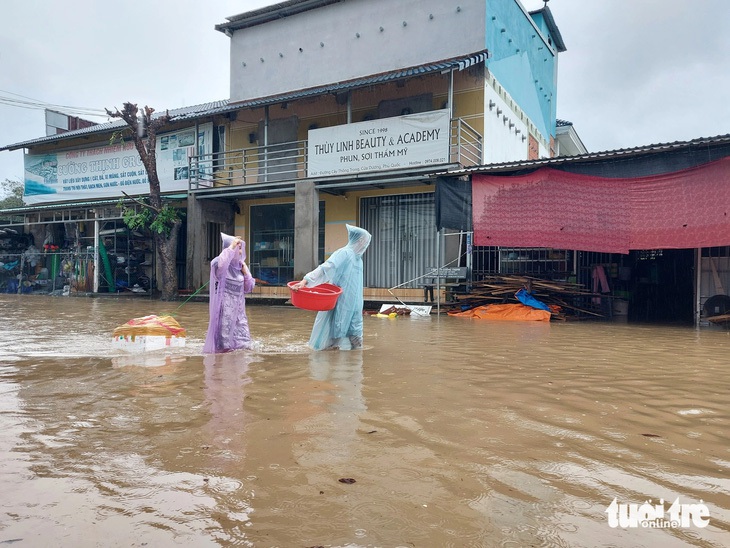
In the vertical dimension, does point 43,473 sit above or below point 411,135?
below

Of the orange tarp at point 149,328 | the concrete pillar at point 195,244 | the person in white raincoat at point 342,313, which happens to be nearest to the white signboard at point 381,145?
the concrete pillar at point 195,244

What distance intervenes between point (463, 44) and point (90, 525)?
13.7 metres

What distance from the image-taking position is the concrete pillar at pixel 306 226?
45.1 ft

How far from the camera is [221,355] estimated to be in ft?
18.3

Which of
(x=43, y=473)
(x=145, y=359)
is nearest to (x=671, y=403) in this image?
(x=43, y=473)

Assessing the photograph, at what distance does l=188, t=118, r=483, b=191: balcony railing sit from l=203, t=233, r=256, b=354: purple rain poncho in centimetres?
748

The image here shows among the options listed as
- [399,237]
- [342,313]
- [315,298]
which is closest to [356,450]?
[315,298]

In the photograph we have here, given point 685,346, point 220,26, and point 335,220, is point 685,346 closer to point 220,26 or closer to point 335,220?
point 335,220

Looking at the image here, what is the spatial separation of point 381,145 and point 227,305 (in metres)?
7.81

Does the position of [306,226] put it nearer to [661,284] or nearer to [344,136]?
[344,136]

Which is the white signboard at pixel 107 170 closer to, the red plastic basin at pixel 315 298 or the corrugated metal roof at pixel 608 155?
the corrugated metal roof at pixel 608 155

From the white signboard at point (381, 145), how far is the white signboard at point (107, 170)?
550 cm

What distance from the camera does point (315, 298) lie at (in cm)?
550
